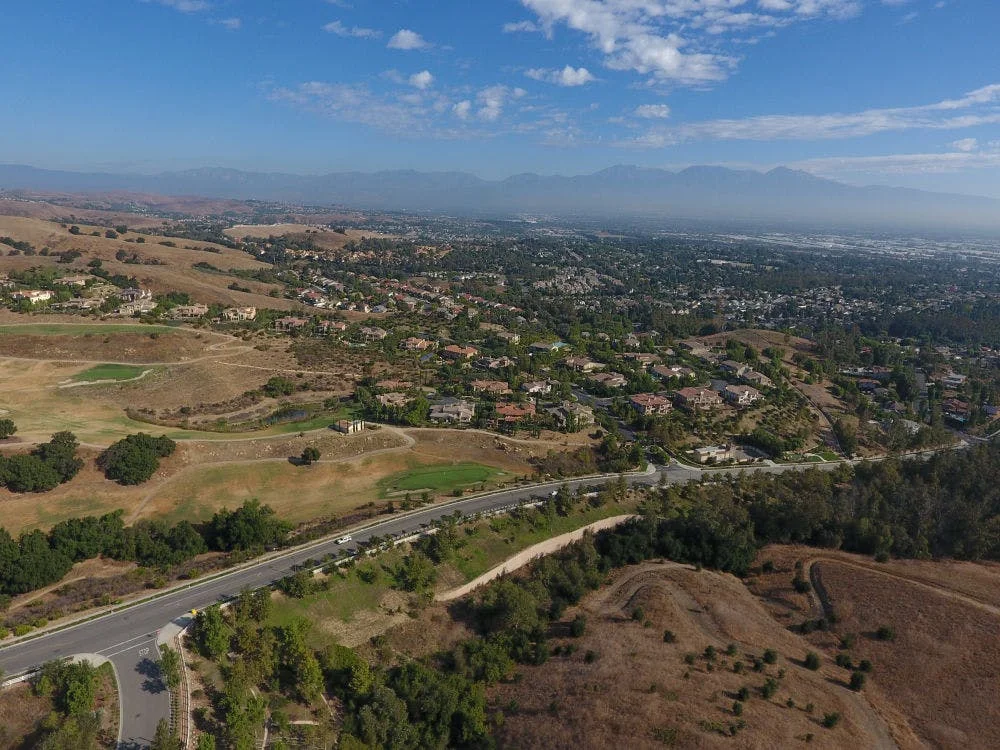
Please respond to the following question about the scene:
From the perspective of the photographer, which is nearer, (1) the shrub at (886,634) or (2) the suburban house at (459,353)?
(1) the shrub at (886,634)

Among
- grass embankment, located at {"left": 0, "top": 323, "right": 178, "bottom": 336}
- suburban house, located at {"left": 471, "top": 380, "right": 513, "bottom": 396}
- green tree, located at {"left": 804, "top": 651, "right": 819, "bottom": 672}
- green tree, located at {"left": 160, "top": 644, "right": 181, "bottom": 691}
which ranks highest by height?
grass embankment, located at {"left": 0, "top": 323, "right": 178, "bottom": 336}

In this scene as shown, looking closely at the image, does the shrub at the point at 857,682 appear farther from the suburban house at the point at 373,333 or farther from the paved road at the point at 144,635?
the suburban house at the point at 373,333

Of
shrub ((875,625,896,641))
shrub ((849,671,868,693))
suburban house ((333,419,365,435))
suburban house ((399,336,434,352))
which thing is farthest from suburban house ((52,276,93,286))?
shrub ((875,625,896,641))

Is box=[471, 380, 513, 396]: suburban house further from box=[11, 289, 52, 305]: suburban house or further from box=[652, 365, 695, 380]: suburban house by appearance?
box=[11, 289, 52, 305]: suburban house

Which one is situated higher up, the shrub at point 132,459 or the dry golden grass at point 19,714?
the shrub at point 132,459

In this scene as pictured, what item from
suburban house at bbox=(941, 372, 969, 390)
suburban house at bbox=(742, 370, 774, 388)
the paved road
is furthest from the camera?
suburban house at bbox=(941, 372, 969, 390)

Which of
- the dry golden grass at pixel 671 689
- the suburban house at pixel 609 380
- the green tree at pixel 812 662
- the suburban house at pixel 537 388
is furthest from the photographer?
the suburban house at pixel 609 380

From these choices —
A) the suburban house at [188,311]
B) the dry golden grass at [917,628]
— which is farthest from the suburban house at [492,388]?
the suburban house at [188,311]

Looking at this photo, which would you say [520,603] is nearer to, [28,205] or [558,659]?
[558,659]
